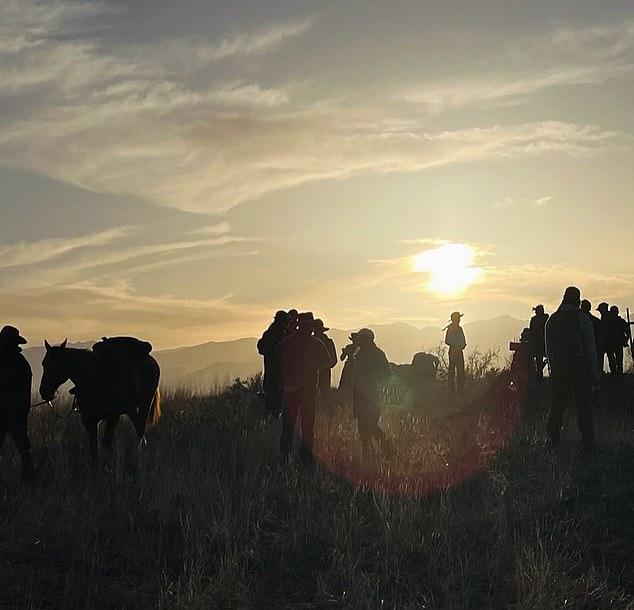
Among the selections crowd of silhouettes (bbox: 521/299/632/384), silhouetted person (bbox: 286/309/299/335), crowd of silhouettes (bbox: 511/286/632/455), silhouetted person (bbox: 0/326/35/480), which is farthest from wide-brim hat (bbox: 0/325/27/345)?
crowd of silhouettes (bbox: 521/299/632/384)

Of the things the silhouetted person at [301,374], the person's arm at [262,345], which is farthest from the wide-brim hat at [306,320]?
the person's arm at [262,345]

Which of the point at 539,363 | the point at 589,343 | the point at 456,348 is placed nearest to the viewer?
the point at 589,343

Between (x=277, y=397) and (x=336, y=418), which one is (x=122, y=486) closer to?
(x=277, y=397)

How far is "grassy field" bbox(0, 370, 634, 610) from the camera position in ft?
22.1

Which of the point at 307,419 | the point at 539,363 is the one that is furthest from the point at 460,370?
the point at 307,419

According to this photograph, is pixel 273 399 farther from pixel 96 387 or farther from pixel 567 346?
pixel 567 346

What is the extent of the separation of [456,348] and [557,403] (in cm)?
936

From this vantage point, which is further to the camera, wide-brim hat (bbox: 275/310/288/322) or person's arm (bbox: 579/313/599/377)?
wide-brim hat (bbox: 275/310/288/322)

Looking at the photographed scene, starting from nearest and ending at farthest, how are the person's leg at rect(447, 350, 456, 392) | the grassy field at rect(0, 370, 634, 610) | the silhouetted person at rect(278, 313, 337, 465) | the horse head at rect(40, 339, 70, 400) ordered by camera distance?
the grassy field at rect(0, 370, 634, 610)
the horse head at rect(40, 339, 70, 400)
the silhouetted person at rect(278, 313, 337, 465)
the person's leg at rect(447, 350, 456, 392)

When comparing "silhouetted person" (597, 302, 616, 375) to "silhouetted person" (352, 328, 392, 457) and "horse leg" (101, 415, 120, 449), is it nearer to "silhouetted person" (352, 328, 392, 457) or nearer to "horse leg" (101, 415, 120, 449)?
"silhouetted person" (352, 328, 392, 457)

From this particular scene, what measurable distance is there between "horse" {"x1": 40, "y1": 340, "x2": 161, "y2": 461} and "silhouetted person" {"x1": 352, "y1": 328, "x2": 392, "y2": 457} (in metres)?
3.12

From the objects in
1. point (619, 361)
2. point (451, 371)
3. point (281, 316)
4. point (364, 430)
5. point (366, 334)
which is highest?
point (281, 316)

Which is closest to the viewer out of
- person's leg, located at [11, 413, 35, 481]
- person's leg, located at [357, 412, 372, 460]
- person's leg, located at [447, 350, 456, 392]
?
person's leg, located at [11, 413, 35, 481]

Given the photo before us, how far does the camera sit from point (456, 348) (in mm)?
21844
